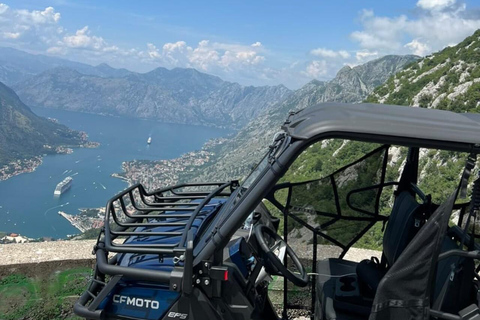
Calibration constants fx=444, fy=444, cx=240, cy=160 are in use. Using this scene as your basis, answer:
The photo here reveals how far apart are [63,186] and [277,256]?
96.6m

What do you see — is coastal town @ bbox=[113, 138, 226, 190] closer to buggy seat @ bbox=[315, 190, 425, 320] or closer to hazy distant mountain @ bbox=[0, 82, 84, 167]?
hazy distant mountain @ bbox=[0, 82, 84, 167]

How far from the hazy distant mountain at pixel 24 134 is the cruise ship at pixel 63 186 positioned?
27.7 meters

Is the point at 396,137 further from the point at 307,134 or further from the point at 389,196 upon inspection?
the point at 389,196

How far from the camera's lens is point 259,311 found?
304 cm

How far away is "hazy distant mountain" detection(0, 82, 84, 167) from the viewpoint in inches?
5054

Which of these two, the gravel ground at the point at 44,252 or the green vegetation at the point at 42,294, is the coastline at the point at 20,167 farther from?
the green vegetation at the point at 42,294

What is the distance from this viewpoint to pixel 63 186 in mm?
92188

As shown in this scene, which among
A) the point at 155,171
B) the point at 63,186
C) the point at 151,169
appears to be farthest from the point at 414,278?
the point at 151,169

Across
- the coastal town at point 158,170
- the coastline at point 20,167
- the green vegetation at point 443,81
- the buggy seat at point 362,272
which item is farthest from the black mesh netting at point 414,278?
the coastline at point 20,167

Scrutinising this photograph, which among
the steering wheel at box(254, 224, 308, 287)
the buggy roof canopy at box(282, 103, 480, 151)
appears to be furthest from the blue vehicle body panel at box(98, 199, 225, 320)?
the buggy roof canopy at box(282, 103, 480, 151)

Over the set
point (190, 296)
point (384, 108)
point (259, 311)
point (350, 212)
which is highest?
point (384, 108)

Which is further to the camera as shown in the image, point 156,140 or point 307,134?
point 156,140

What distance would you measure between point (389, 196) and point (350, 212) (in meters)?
0.56

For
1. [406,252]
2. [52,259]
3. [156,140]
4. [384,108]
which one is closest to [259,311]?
[406,252]
